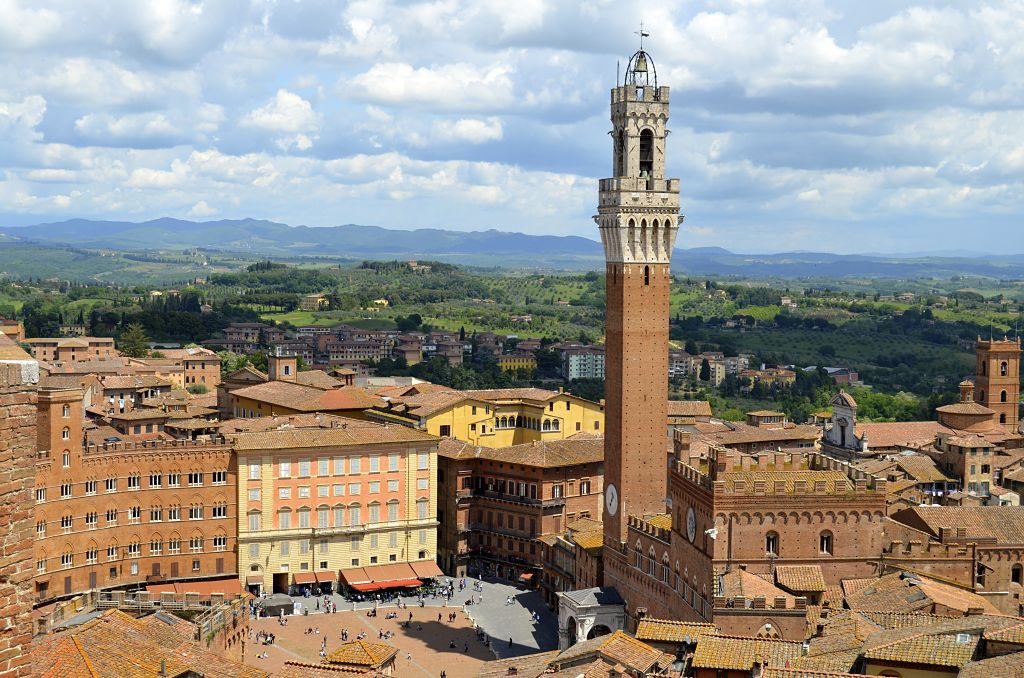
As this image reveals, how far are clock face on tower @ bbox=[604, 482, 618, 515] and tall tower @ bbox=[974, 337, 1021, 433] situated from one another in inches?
2043

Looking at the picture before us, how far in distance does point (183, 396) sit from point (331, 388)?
17.8 meters

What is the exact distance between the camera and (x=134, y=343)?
157m

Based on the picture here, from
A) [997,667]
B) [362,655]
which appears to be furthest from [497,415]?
[997,667]

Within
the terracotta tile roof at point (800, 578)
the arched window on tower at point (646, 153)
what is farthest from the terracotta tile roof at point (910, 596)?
the arched window on tower at point (646, 153)

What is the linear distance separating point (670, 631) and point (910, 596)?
8.73m

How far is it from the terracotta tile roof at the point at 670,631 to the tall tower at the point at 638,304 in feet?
65.6

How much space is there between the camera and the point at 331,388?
9231 centimetres

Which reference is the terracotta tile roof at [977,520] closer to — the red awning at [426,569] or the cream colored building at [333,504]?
the red awning at [426,569]

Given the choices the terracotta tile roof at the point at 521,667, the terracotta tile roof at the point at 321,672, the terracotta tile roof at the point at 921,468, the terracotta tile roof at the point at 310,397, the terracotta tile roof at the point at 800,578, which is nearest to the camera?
the terracotta tile roof at the point at 321,672

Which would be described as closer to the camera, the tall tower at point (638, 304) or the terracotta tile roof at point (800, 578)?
the terracotta tile roof at point (800, 578)

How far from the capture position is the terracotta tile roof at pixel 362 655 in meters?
40.2

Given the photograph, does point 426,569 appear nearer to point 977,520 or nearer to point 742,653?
point 977,520

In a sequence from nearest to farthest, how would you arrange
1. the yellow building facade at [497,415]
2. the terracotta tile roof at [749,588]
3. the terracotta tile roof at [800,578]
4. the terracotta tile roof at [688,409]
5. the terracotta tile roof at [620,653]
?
the terracotta tile roof at [620,653] < the terracotta tile roof at [749,588] < the terracotta tile roof at [800,578] < the yellow building facade at [497,415] < the terracotta tile roof at [688,409]

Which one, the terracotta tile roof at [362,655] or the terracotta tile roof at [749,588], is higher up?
the terracotta tile roof at [749,588]
